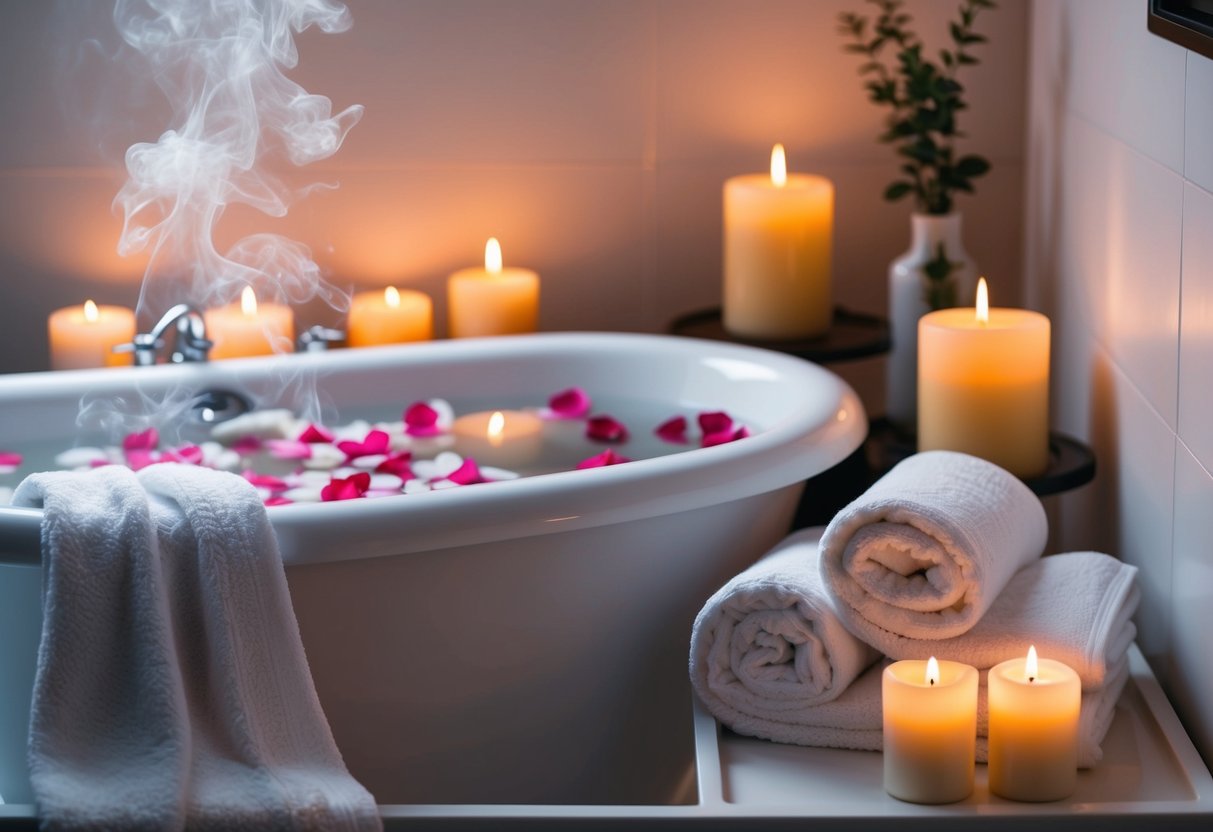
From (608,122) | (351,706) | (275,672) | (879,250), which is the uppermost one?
(608,122)

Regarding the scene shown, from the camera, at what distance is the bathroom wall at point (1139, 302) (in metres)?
1.46

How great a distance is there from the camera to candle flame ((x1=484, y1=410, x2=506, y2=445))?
2.07m

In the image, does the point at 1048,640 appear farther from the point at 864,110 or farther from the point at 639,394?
the point at 864,110

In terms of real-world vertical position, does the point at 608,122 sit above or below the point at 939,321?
above

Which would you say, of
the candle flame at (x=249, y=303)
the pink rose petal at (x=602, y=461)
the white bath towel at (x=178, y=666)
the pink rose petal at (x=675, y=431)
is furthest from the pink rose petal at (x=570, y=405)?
the white bath towel at (x=178, y=666)

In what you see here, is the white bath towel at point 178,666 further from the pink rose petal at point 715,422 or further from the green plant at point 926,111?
the green plant at point 926,111

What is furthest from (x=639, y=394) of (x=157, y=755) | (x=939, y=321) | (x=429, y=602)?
(x=157, y=755)

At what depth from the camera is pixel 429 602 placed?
1.54m

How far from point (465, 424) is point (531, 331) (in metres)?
0.30

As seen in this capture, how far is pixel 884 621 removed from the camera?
1.47m

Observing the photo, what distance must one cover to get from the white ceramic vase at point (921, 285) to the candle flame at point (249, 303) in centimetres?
97

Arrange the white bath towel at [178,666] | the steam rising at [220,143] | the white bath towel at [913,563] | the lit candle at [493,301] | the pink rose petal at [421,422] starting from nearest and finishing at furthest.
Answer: the white bath towel at [178,666]
the white bath towel at [913,563]
the pink rose petal at [421,422]
the steam rising at [220,143]
the lit candle at [493,301]

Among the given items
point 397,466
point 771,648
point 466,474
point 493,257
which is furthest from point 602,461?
point 493,257

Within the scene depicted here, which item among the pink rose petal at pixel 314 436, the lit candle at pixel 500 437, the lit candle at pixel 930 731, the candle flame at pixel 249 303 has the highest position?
the candle flame at pixel 249 303
